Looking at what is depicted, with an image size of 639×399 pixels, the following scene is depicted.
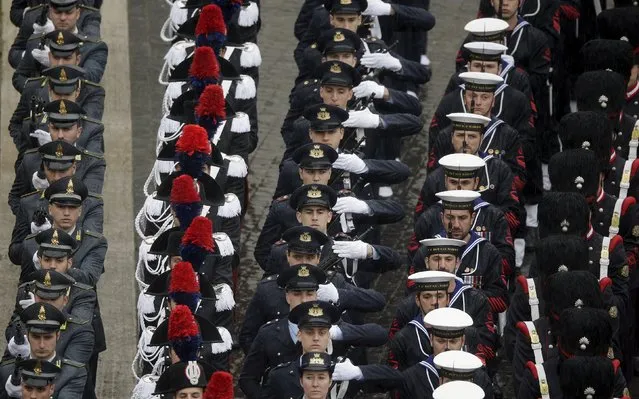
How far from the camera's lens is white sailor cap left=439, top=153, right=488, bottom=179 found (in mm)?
19969

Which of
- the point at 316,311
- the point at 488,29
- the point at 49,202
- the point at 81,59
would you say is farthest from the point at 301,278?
the point at 81,59

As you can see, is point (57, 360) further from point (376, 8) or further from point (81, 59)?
point (376, 8)

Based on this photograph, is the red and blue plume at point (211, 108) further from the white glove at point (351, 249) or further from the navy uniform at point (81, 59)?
the navy uniform at point (81, 59)

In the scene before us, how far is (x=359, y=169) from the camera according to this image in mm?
20500

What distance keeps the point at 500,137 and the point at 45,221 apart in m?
4.11

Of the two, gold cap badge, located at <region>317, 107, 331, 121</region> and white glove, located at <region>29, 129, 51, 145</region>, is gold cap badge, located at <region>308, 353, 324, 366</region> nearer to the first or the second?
gold cap badge, located at <region>317, 107, 331, 121</region>

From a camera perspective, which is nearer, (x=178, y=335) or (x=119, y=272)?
(x=178, y=335)

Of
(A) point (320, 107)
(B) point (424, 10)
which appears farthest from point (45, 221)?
(B) point (424, 10)

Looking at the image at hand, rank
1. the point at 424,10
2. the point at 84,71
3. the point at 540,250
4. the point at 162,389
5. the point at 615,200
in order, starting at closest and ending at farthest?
1. the point at 162,389
2. the point at 540,250
3. the point at 615,200
4. the point at 84,71
5. the point at 424,10

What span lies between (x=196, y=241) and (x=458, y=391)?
8.85 feet

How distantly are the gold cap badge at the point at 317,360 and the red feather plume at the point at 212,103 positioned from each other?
328cm

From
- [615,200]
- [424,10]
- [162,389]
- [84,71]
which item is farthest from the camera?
[424,10]

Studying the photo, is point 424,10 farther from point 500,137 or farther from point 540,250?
point 540,250

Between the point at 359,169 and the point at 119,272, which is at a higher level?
the point at 359,169
